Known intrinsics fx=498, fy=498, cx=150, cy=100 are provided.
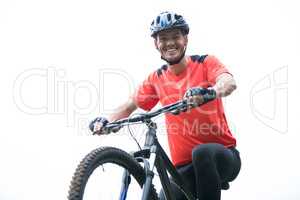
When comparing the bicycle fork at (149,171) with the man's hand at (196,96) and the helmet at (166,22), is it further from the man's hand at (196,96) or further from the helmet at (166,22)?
the helmet at (166,22)

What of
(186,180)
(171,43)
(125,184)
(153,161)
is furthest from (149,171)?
(171,43)

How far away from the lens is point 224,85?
15.4 ft

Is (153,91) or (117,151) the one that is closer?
(117,151)

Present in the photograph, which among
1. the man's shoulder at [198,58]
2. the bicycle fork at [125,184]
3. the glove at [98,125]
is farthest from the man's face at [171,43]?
the bicycle fork at [125,184]

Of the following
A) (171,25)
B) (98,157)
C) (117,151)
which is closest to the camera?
(98,157)

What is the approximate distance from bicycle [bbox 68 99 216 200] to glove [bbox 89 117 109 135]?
6 cm

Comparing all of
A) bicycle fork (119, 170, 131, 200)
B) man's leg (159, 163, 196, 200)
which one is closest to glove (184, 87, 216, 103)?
bicycle fork (119, 170, 131, 200)

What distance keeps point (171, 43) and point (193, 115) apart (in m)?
0.80

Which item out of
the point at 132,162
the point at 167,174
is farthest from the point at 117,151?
the point at 167,174

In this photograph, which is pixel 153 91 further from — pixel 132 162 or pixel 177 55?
pixel 132 162

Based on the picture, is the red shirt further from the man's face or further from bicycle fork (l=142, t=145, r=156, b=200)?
bicycle fork (l=142, t=145, r=156, b=200)

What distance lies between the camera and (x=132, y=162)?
4207 mm

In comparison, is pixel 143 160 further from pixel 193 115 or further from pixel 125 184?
pixel 193 115

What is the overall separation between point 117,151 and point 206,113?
1439 millimetres
